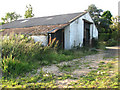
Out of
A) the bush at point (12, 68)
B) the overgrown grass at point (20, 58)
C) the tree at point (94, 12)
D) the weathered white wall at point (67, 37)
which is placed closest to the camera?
the bush at point (12, 68)

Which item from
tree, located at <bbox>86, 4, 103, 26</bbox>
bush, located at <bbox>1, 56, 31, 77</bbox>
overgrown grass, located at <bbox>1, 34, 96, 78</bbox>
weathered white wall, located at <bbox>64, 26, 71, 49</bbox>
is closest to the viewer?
bush, located at <bbox>1, 56, 31, 77</bbox>

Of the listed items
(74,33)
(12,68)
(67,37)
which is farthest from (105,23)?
(12,68)

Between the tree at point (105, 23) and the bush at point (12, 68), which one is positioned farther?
the tree at point (105, 23)

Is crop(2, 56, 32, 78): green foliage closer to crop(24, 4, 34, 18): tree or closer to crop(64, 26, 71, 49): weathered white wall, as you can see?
crop(64, 26, 71, 49): weathered white wall

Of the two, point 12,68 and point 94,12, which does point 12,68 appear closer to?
point 12,68

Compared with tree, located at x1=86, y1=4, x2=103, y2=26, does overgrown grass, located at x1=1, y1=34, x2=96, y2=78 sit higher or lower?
lower

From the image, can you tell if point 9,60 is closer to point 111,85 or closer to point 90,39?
point 111,85

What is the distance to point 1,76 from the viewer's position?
4035 mm

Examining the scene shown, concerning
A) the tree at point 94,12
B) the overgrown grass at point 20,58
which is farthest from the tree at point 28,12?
the overgrown grass at point 20,58

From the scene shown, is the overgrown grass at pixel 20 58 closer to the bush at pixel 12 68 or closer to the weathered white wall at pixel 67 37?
the bush at pixel 12 68

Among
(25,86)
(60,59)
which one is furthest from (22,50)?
(25,86)

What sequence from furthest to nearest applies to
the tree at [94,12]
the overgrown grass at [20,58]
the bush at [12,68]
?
the tree at [94,12]
the overgrown grass at [20,58]
the bush at [12,68]

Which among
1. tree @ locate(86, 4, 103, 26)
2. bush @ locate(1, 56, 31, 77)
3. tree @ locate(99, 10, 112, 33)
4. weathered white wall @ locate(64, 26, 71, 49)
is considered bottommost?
bush @ locate(1, 56, 31, 77)

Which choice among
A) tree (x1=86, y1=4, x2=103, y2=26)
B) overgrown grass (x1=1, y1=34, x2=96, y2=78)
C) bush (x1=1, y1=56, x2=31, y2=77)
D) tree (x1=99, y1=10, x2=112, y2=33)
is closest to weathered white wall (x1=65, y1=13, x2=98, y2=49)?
overgrown grass (x1=1, y1=34, x2=96, y2=78)
